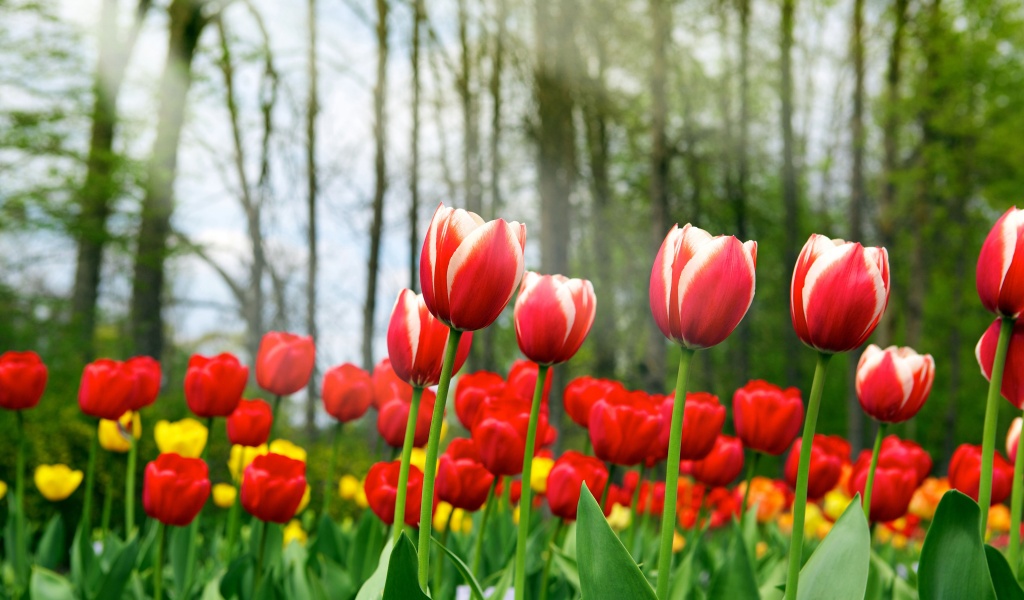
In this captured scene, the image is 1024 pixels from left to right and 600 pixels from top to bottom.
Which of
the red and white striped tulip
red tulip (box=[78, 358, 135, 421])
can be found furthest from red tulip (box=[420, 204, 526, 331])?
red tulip (box=[78, 358, 135, 421])

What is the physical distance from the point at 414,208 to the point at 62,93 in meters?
7.13

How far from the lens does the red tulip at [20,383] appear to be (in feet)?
7.47

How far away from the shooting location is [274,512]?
71.6 inches

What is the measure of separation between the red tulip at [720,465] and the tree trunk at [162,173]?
11849 mm

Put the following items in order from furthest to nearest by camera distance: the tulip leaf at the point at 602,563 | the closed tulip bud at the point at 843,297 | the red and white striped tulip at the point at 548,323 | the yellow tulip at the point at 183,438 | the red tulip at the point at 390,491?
1. the yellow tulip at the point at 183,438
2. the red tulip at the point at 390,491
3. the red and white striped tulip at the point at 548,323
4. the closed tulip bud at the point at 843,297
5. the tulip leaf at the point at 602,563

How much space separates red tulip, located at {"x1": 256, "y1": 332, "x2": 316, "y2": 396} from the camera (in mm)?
2201

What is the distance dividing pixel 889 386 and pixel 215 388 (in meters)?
1.54

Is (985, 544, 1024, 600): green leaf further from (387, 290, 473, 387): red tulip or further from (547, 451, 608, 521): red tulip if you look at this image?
(387, 290, 473, 387): red tulip

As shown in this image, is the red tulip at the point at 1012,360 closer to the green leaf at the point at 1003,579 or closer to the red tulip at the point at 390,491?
the green leaf at the point at 1003,579

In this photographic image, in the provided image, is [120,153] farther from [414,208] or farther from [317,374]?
[414,208]

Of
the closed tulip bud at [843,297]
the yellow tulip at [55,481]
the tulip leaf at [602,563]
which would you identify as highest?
the closed tulip bud at [843,297]

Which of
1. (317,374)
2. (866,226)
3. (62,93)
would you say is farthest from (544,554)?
(866,226)

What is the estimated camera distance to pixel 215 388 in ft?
7.10

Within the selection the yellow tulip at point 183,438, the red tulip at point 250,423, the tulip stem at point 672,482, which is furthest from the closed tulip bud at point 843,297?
the yellow tulip at point 183,438
